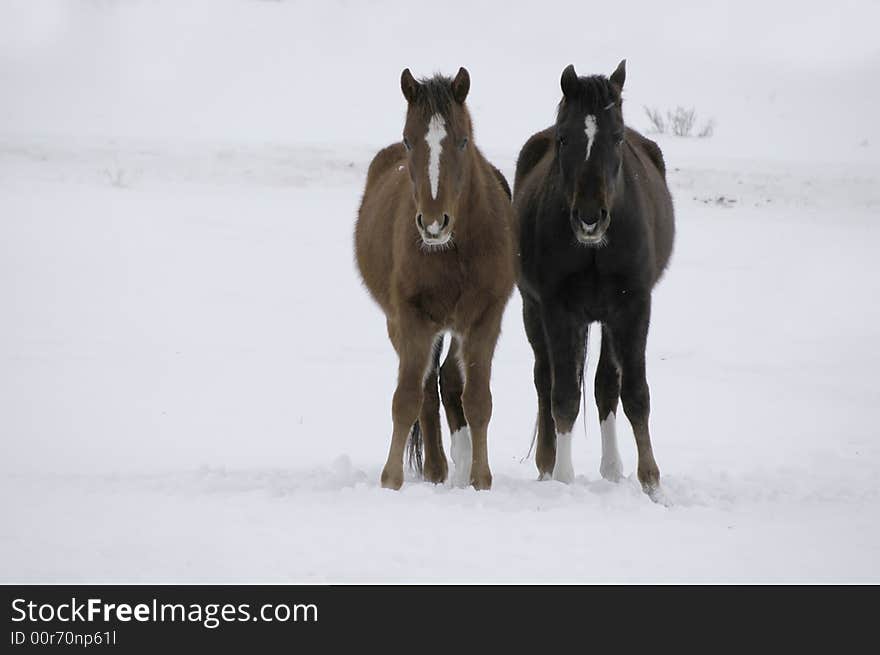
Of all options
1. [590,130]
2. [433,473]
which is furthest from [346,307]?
[590,130]

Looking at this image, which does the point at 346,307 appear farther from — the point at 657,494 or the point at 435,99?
the point at 435,99

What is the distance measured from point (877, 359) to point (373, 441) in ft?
18.8

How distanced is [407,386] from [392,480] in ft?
1.71

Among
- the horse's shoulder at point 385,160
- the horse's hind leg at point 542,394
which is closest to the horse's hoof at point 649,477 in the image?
the horse's hind leg at point 542,394

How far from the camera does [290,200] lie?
17.5m

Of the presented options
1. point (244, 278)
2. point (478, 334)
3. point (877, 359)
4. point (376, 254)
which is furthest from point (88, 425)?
point (877, 359)

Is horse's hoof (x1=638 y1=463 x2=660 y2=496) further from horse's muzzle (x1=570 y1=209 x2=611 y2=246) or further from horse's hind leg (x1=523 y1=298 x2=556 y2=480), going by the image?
horse's muzzle (x1=570 y1=209 x2=611 y2=246)

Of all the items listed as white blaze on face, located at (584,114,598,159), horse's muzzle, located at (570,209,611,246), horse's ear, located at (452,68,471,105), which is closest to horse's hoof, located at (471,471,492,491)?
horse's muzzle, located at (570,209,611,246)

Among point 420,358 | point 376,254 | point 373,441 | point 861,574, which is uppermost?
point 376,254

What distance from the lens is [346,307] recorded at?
13141mm

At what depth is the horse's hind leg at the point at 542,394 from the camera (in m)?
7.02

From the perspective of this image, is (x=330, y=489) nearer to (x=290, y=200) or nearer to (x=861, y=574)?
(x=861, y=574)

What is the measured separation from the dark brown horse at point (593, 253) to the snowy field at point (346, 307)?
1.68ft

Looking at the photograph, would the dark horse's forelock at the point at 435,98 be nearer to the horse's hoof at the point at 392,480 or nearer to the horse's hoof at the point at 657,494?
the horse's hoof at the point at 392,480
